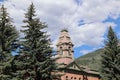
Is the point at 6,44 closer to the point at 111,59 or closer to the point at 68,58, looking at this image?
the point at 111,59

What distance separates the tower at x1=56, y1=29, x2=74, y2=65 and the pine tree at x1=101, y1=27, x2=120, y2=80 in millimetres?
20204

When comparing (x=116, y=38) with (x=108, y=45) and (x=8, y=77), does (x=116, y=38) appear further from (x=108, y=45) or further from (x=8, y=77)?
(x=8, y=77)

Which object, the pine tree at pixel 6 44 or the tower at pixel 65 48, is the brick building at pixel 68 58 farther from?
the pine tree at pixel 6 44

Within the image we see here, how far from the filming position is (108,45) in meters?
46.6

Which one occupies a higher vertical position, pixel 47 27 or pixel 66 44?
pixel 66 44

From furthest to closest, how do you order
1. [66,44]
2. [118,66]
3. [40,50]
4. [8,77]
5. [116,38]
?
[66,44], [116,38], [118,66], [40,50], [8,77]

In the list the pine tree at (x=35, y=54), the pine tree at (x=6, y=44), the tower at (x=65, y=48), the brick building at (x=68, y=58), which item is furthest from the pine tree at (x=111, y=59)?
the tower at (x=65, y=48)

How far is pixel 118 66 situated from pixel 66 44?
23.9 m

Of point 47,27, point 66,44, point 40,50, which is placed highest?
point 66,44

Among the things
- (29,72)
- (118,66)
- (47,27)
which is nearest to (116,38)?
(118,66)

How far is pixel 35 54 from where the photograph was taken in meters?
35.0

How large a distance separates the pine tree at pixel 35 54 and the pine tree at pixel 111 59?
11838 mm

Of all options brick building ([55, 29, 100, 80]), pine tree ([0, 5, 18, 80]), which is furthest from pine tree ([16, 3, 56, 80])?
brick building ([55, 29, 100, 80])

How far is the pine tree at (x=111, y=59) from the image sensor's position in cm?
4416
